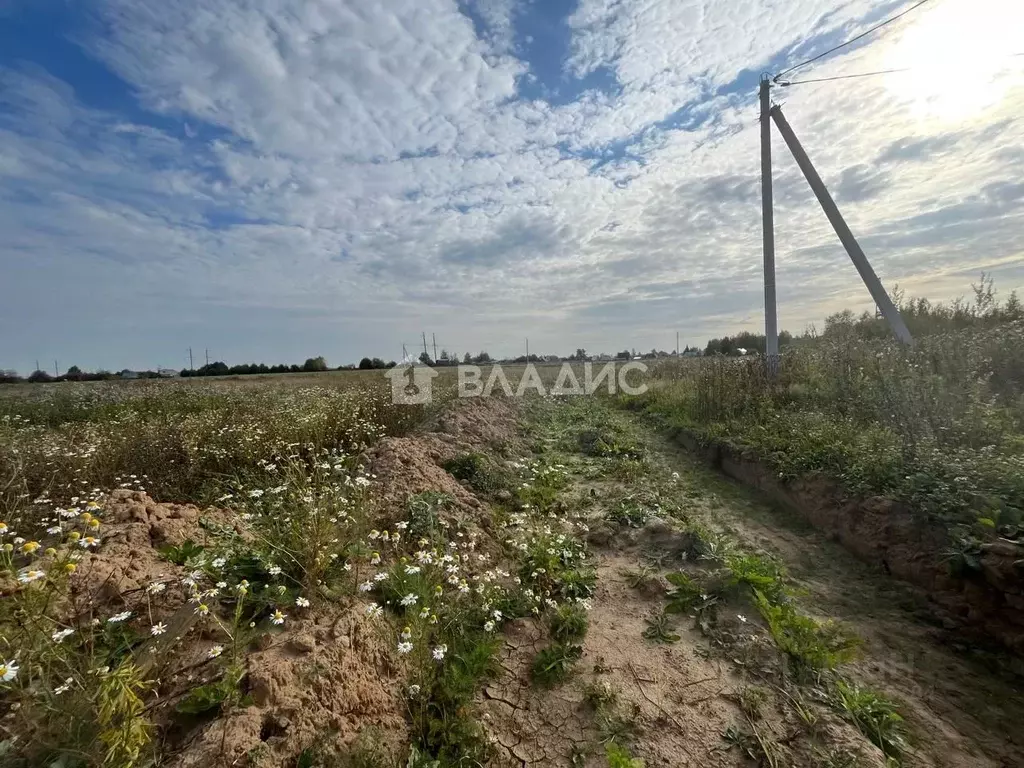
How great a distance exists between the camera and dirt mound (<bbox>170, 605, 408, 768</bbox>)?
1.68 m

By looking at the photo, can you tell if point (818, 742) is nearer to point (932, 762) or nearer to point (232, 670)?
point (932, 762)

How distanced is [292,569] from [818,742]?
299cm

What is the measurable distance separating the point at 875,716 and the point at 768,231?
10234 mm

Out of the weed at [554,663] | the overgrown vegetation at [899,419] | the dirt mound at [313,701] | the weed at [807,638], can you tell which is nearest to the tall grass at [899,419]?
the overgrown vegetation at [899,419]

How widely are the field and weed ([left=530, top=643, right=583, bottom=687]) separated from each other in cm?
1

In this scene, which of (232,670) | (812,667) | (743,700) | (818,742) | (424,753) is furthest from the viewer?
(812,667)

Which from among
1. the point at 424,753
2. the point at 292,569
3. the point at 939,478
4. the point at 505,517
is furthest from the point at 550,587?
the point at 939,478

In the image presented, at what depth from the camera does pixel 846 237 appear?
367 inches

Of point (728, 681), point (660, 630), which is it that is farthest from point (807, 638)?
point (660, 630)

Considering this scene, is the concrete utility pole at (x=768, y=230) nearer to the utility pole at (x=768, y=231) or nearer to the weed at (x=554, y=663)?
the utility pole at (x=768, y=231)

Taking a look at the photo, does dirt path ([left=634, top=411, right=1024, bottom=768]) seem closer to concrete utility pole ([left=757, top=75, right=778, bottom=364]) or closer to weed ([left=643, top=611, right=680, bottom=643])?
weed ([left=643, top=611, right=680, bottom=643])

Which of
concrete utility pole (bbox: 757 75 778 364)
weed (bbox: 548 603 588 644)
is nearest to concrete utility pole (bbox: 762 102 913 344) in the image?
concrete utility pole (bbox: 757 75 778 364)

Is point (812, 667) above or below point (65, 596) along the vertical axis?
below

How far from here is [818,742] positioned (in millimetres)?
2104
